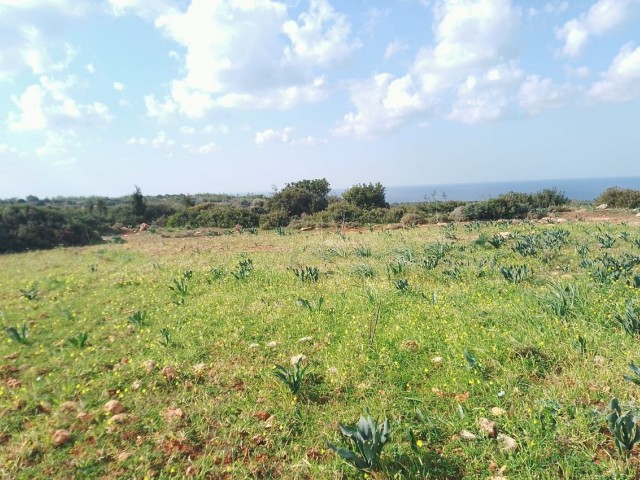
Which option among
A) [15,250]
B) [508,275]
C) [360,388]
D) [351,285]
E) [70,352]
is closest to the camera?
[360,388]

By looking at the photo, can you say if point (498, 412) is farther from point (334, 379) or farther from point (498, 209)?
point (498, 209)

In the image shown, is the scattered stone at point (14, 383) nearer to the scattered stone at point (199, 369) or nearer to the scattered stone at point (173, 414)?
the scattered stone at point (199, 369)

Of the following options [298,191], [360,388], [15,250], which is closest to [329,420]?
[360,388]

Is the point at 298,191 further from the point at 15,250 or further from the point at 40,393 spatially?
the point at 40,393

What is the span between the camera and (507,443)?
2.89 m

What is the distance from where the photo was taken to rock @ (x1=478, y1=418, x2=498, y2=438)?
304 cm

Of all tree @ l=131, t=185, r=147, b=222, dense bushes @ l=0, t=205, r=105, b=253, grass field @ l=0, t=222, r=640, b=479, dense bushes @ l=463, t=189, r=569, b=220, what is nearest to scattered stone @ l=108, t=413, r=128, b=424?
grass field @ l=0, t=222, r=640, b=479

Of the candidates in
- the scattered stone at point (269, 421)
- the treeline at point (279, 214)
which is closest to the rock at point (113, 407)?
the scattered stone at point (269, 421)

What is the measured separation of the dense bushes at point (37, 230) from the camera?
2300 centimetres

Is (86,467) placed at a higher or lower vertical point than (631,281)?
lower

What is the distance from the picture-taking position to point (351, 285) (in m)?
8.00

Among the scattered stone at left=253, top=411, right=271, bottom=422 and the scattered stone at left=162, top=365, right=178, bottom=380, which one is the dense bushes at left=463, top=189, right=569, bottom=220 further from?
the scattered stone at left=253, top=411, right=271, bottom=422

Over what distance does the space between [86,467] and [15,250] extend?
26035 mm

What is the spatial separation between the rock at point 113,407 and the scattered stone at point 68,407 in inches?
13.6
